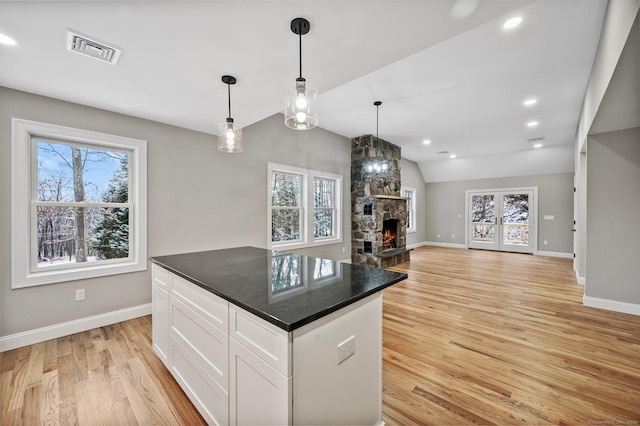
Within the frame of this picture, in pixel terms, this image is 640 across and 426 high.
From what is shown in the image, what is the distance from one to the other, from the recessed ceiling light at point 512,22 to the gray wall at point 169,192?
3.22 meters

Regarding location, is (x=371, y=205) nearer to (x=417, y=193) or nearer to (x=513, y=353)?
(x=513, y=353)

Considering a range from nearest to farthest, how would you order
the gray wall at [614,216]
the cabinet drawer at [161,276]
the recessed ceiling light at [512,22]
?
the cabinet drawer at [161,276]
the recessed ceiling light at [512,22]
the gray wall at [614,216]

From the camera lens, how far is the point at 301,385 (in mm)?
1047

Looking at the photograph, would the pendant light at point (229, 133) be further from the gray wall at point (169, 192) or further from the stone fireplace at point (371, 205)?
the stone fireplace at point (371, 205)

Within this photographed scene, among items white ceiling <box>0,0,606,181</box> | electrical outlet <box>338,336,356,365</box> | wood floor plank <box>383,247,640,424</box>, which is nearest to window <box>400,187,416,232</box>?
wood floor plank <box>383,247,640,424</box>

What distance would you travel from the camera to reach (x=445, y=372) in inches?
79.5

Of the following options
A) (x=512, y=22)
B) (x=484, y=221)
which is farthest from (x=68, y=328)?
(x=484, y=221)

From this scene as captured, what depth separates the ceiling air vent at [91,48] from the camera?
1.72 m

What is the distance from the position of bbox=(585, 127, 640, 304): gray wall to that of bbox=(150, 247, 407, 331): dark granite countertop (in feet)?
11.6

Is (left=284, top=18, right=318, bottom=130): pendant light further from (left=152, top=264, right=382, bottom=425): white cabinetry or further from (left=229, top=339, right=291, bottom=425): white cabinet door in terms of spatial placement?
(left=229, top=339, right=291, bottom=425): white cabinet door

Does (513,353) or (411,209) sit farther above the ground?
(411,209)

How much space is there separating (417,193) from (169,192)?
25.2 feet

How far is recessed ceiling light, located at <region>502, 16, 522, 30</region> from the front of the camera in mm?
2155

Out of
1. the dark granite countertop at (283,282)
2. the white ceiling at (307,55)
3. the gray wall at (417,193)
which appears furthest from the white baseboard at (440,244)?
the dark granite countertop at (283,282)
